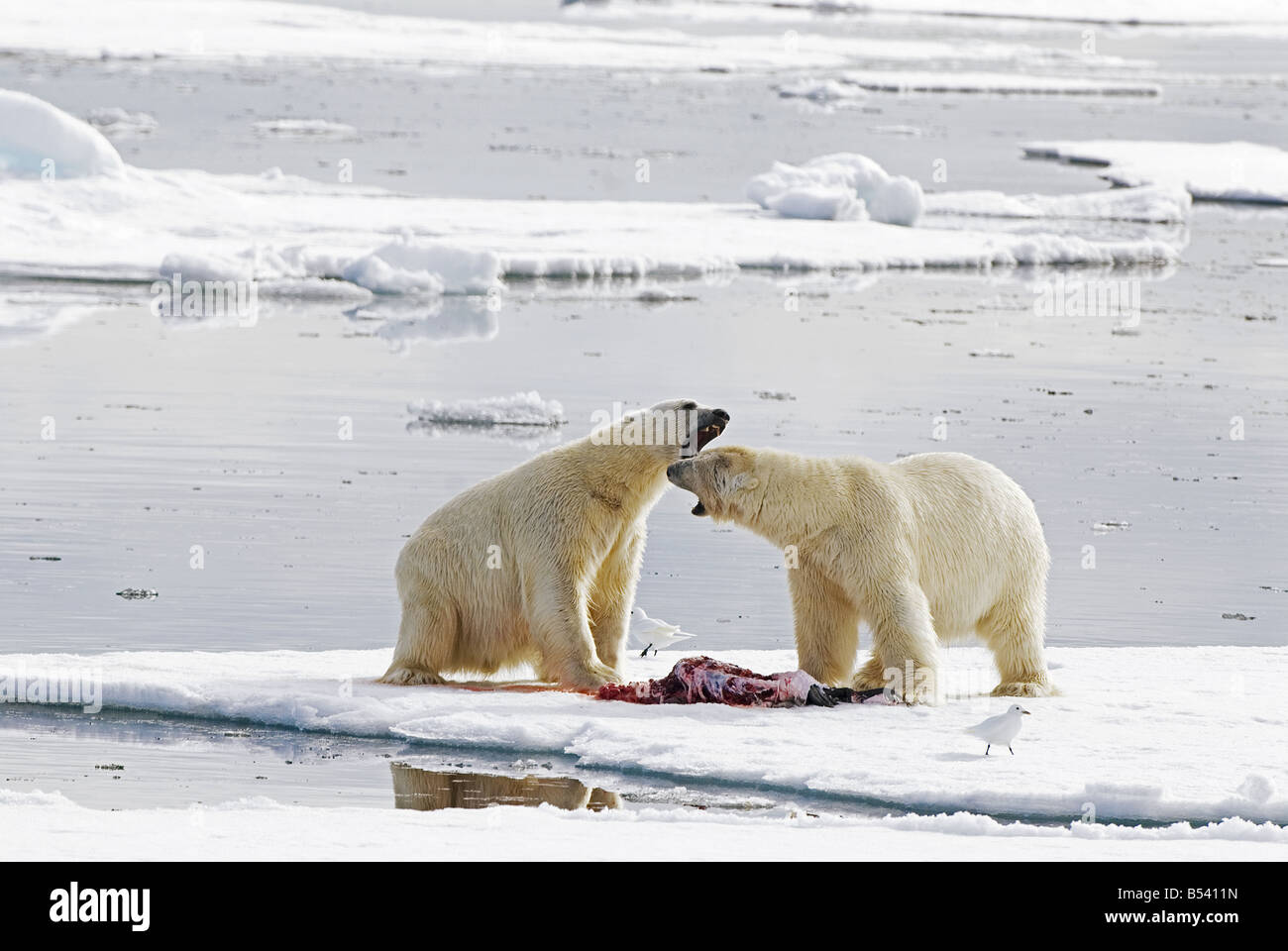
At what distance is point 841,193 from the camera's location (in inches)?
987

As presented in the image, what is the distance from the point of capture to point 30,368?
15352 millimetres

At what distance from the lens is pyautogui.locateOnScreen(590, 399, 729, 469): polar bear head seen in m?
7.18

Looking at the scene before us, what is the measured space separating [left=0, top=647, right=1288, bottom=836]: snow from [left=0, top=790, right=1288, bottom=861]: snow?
→ 0.27 metres

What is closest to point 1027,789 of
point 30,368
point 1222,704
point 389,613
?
point 1222,704

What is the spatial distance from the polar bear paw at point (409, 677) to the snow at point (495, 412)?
6.09 m

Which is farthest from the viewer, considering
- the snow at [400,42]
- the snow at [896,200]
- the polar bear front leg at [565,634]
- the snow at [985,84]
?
the snow at [400,42]

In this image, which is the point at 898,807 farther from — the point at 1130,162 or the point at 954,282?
the point at 1130,162

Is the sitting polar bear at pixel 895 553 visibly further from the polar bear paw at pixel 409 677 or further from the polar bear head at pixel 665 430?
the polar bear paw at pixel 409 677

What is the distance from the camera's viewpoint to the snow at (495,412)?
43.7 feet

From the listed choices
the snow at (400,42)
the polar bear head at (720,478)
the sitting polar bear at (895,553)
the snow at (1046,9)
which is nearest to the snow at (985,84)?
the snow at (400,42)

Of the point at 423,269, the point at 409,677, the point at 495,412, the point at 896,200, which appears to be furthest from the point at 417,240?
the point at 409,677

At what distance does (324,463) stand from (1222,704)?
6604 millimetres

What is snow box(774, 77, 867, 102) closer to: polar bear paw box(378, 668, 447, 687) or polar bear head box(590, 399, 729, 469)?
polar bear head box(590, 399, 729, 469)

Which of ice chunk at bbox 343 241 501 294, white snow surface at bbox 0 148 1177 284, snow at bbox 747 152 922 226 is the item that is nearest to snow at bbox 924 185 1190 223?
snow at bbox 747 152 922 226
